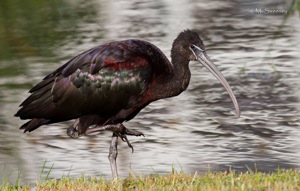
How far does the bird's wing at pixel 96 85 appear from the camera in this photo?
311 inches

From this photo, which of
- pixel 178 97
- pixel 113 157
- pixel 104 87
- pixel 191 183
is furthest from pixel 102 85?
pixel 178 97

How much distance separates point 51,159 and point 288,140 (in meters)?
2.26

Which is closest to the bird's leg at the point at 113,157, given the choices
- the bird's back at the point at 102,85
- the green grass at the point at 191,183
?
the bird's back at the point at 102,85

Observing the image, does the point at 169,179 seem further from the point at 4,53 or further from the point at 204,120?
the point at 4,53

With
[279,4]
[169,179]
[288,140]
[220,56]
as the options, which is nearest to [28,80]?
[220,56]

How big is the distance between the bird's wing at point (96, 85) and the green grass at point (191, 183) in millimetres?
669

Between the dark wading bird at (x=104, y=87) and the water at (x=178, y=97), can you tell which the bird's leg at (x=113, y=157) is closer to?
the dark wading bird at (x=104, y=87)

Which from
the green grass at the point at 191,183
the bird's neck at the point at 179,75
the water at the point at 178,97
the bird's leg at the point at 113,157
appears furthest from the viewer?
the water at the point at 178,97

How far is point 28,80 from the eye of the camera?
11.9 m

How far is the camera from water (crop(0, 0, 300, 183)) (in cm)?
894

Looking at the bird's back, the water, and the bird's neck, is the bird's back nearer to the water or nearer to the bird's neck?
the bird's neck

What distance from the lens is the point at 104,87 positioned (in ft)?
26.3

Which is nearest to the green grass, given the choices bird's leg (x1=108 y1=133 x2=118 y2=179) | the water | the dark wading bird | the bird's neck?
bird's leg (x1=108 y1=133 x2=118 y2=179)

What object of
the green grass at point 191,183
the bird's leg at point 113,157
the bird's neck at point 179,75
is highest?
the bird's neck at point 179,75
